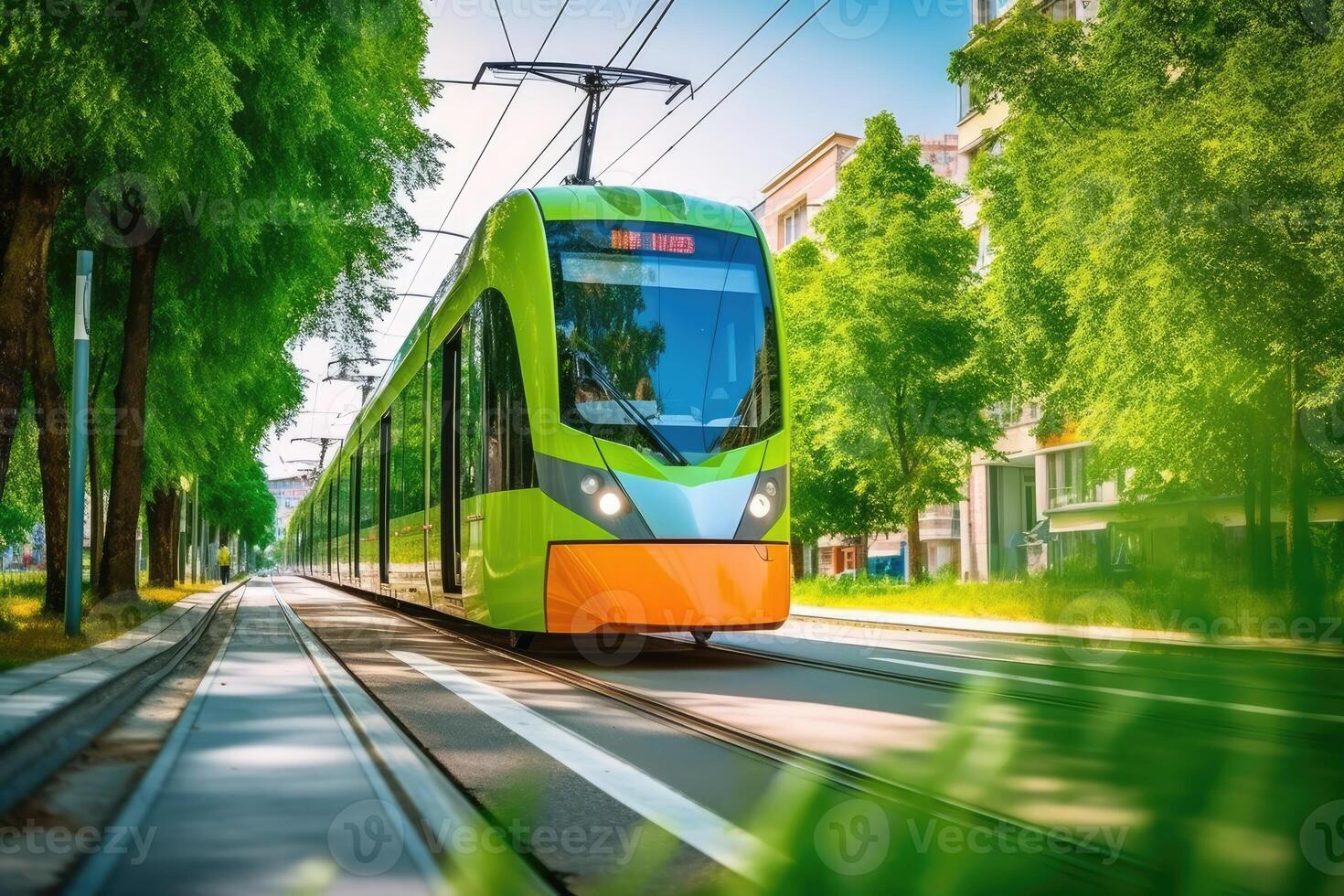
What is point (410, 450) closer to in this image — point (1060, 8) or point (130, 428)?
point (130, 428)

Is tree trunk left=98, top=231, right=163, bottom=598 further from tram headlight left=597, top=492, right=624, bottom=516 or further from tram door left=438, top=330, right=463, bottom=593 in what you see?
tram headlight left=597, top=492, right=624, bottom=516

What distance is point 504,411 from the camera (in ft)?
35.9

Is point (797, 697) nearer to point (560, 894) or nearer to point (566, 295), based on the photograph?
point (566, 295)

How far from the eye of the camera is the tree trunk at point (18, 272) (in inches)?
461

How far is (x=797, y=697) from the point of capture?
829 centimetres

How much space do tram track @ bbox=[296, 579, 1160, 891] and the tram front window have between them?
2.17 m

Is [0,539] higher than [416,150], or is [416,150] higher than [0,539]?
[416,150]

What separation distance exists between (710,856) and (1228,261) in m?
15.5

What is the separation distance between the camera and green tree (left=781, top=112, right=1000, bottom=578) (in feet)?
85.9

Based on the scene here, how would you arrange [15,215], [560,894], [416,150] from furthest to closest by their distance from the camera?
1. [416,150]
2. [15,215]
3. [560,894]

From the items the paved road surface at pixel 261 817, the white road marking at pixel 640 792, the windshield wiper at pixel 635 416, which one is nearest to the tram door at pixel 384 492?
the windshield wiper at pixel 635 416

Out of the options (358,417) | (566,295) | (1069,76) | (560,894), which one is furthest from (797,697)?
(358,417)

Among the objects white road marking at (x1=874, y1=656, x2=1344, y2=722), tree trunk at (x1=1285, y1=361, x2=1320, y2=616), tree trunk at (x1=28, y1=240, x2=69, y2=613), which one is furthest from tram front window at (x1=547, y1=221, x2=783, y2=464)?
tree trunk at (x1=1285, y1=361, x2=1320, y2=616)

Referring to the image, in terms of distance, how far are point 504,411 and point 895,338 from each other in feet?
53.6
